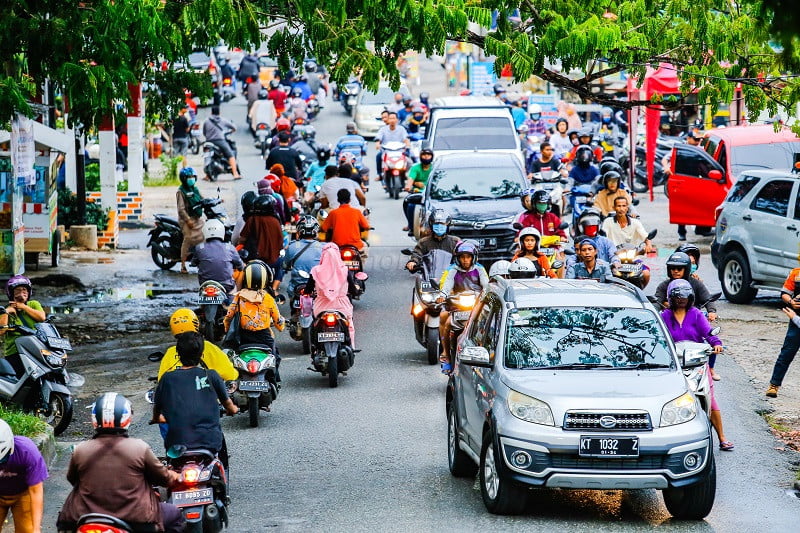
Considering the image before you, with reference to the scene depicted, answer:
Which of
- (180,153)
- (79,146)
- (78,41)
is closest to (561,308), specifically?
(78,41)

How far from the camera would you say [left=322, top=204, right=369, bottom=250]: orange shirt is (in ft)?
61.4

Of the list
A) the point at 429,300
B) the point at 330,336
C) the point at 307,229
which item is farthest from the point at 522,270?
the point at 307,229

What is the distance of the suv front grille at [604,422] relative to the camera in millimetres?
9367

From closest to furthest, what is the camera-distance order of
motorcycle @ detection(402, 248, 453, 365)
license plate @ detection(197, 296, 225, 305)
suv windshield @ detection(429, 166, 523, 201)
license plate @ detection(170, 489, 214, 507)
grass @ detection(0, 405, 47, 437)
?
license plate @ detection(170, 489, 214, 507) < grass @ detection(0, 405, 47, 437) < motorcycle @ detection(402, 248, 453, 365) < license plate @ detection(197, 296, 225, 305) < suv windshield @ detection(429, 166, 523, 201)

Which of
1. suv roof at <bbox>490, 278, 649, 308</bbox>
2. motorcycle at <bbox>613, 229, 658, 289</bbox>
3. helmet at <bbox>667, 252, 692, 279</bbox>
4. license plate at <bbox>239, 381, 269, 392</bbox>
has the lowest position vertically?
license plate at <bbox>239, 381, 269, 392</bbox>

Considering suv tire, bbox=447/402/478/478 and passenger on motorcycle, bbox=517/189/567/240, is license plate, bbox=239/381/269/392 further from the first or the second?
passenger on motorcycle, bbox=517/189/567/240

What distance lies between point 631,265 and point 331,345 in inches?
144

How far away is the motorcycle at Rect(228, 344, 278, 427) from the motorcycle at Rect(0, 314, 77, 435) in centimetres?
155

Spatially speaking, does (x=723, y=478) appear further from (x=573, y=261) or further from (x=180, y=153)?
(x=180, y=153)

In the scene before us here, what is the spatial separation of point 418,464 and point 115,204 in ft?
51.6

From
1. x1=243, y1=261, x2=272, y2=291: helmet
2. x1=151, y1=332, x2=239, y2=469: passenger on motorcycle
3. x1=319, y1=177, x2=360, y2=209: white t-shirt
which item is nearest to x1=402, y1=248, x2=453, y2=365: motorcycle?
x1=243, y1=261, x2=272, y2=291: helmet

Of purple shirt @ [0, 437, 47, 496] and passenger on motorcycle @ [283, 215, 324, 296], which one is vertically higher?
passenger on motorcycle @ [283, 215, 324, 296]

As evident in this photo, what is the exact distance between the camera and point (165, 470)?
24.8 feet

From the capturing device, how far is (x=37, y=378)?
12.4m
